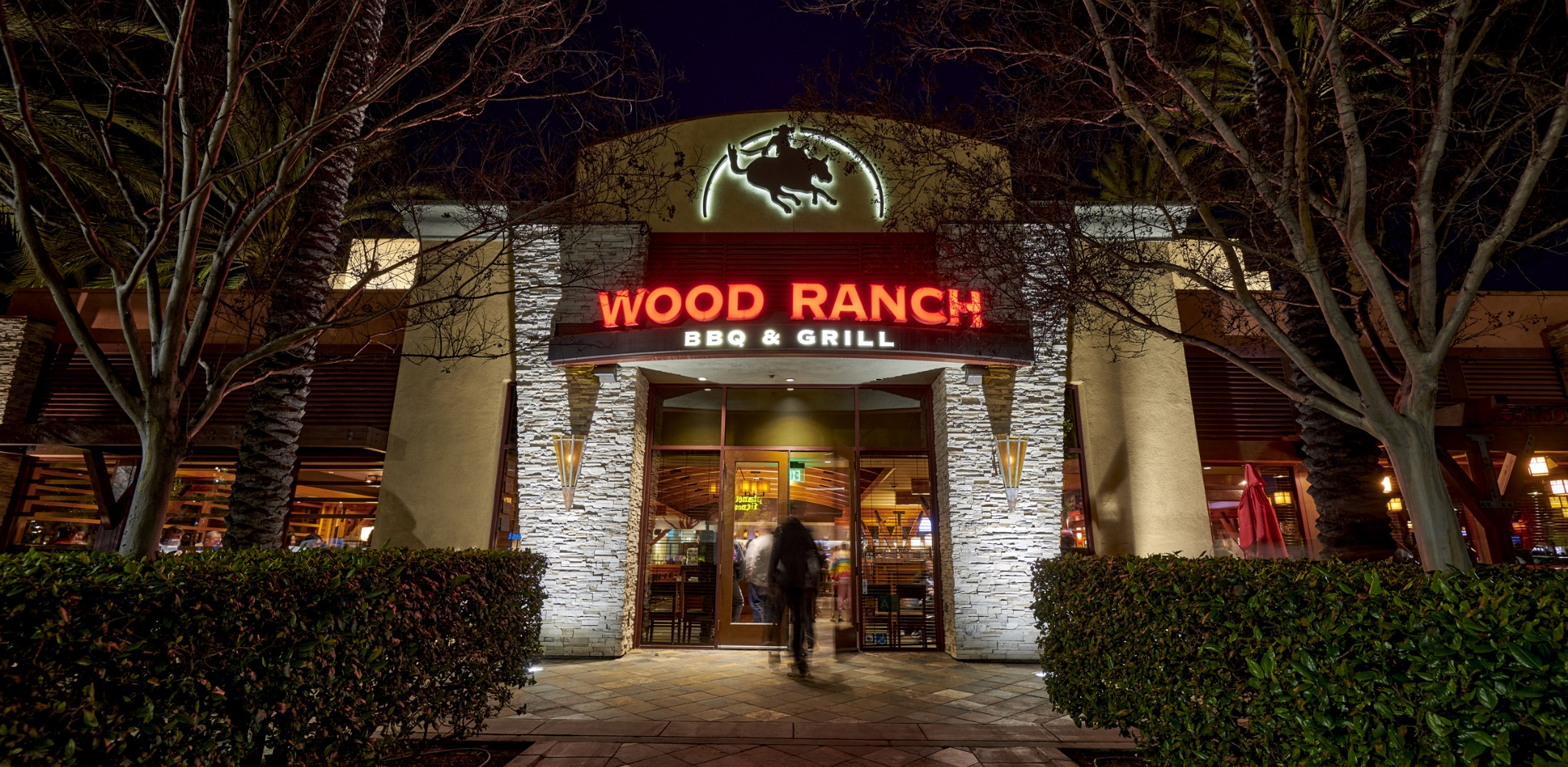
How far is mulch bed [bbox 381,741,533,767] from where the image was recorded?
170 inches

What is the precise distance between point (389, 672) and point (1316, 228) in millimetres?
8198

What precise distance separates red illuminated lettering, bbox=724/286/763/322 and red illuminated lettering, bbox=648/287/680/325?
63 centimetres

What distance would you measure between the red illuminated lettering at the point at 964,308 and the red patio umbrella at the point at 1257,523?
13.7ft

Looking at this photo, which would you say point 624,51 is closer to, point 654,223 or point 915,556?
point 654,223

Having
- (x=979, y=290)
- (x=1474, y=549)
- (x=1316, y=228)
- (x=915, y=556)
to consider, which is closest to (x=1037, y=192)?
(x=979, y=290)

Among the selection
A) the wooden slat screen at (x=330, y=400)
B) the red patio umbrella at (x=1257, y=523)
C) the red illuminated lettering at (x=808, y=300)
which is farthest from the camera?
the wooden slat screen at (x=330, y=400)

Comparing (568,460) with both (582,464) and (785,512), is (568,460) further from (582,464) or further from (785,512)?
(785,512)

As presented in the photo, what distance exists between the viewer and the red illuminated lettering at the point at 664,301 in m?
8.15

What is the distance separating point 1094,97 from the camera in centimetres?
606

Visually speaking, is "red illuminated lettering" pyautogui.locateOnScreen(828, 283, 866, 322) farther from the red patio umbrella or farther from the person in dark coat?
the red patio umbrella

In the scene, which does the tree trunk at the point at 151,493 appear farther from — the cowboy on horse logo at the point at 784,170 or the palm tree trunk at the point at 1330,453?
the palm tree trunk at the point at 1330,453

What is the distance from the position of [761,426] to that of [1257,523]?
21.1 ft

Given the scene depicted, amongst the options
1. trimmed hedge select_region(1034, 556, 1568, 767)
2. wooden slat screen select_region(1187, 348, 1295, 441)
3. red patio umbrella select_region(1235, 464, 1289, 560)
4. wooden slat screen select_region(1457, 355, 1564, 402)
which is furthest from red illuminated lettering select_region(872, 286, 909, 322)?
wooden slat screen select_region(1457, 355, 1564, 402)

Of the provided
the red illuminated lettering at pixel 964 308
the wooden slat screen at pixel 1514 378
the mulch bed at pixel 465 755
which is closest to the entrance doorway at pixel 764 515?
the red illuminated lettering at pixel 964 308
